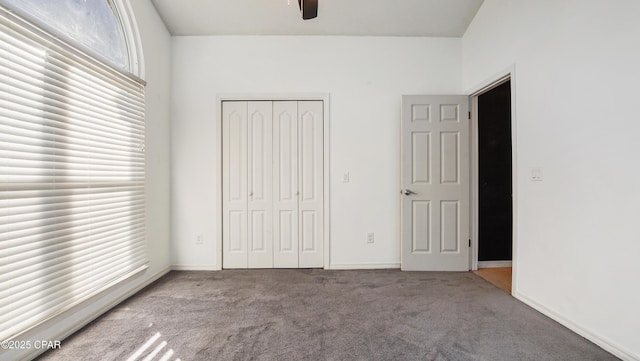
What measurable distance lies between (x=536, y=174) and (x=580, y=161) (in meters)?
0.35

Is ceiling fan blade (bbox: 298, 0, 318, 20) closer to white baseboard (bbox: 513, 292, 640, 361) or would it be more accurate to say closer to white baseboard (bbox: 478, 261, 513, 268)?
white baseboard (bbox: 513, 292, 640, 361)

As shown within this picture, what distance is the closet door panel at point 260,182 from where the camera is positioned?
123 inches

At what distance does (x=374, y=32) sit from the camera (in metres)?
3.10

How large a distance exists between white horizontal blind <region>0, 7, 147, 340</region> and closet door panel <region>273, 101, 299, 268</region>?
1.42 m

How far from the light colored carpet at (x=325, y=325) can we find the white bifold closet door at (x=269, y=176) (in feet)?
1.52

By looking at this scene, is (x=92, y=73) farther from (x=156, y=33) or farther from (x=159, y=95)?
(x=156, y=33)

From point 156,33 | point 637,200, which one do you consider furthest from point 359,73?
point 637,200

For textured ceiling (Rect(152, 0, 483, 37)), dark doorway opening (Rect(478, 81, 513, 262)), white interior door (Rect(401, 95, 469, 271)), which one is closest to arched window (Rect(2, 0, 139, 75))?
textured ceiling (Rect(152, 0, 483, 37))

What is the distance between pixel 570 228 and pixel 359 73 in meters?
2.48

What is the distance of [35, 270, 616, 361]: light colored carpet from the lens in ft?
5.31

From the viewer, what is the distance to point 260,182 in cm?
315

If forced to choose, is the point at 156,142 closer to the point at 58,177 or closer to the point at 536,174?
the point at 58,177

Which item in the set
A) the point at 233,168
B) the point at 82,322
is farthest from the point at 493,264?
the point at 82,322
